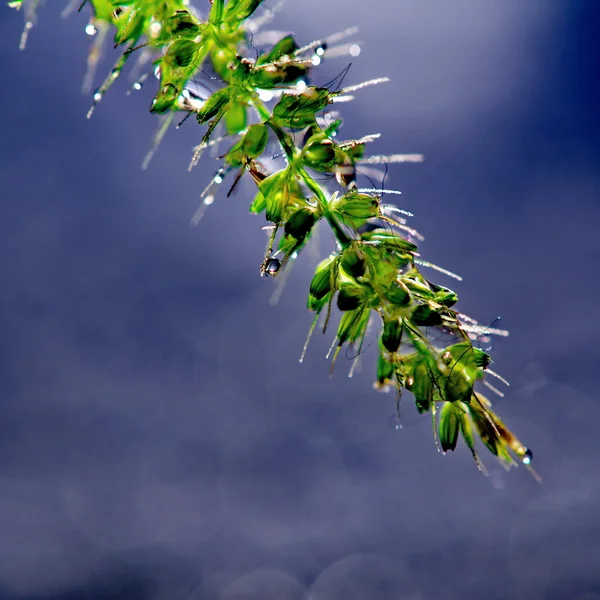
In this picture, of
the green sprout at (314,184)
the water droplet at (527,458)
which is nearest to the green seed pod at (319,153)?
the green sprout at (314,184)

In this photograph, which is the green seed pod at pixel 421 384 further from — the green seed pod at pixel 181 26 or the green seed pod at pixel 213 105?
the green seed pod at pixel 181 26

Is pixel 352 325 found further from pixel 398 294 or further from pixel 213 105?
pixel 213 105

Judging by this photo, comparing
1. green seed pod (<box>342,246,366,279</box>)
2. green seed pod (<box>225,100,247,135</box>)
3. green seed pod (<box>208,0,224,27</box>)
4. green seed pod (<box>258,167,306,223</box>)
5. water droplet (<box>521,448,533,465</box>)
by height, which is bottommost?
water droplet (<box>521,448,533,465</box>)

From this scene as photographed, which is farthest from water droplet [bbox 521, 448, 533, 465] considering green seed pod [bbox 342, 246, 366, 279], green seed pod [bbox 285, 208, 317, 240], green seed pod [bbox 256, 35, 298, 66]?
green seed pod [bbox 256, 35, 298, 66]

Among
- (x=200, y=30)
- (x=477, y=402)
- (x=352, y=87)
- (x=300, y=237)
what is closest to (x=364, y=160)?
(x=352, y=87)

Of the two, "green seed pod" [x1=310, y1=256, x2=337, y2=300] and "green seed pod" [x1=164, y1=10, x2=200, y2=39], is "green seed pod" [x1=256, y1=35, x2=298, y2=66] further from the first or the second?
"green seed pod" [x1=310, y1=256, x2=337, y2=300]

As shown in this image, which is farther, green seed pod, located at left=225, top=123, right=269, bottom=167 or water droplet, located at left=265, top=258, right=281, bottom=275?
water droplet, located at left=265, top=258, right=281, bottom=275

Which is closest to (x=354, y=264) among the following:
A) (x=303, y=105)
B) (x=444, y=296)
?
(x=444, y=296)

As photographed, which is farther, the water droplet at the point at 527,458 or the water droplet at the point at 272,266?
the water droplet at the point at 272,266
